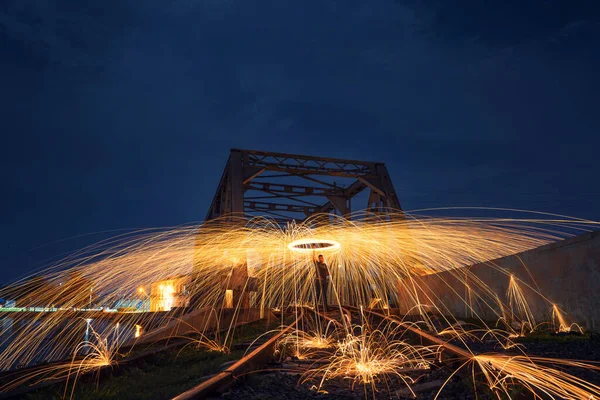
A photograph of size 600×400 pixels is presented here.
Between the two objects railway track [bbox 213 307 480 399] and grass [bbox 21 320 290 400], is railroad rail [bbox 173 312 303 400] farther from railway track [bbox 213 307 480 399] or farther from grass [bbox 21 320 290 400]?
grass [bbox 21 320 290 400]

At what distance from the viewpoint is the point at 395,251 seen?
553 inches

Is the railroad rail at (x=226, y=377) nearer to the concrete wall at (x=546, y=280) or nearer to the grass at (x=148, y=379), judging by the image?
the grass at (x=148, y=379)

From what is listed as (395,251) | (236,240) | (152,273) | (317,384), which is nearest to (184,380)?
(317,384)

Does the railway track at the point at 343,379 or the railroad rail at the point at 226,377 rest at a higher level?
the railroad rail at the point at 226,377

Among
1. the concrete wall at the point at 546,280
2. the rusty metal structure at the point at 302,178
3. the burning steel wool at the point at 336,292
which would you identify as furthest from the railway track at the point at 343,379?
the rusty metal structure at the point at 302,178

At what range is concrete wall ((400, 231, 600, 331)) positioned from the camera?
19.8ft

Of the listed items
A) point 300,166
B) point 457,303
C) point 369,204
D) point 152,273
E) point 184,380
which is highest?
point 300,166

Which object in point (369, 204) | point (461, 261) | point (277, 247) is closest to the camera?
point (461, 261)

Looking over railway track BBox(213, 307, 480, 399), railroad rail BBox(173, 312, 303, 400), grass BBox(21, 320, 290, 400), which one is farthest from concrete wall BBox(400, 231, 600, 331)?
grass BBox(21, 320, 290, 400)

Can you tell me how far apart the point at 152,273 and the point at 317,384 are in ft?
17.4

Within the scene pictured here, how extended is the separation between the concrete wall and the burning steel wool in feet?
0.29

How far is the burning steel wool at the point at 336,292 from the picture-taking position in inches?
177

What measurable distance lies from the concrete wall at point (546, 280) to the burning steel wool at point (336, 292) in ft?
0.29

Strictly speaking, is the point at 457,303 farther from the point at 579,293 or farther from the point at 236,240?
the point at 236,240
